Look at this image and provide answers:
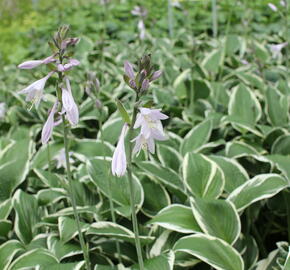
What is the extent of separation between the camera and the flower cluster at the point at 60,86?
4.85 ft

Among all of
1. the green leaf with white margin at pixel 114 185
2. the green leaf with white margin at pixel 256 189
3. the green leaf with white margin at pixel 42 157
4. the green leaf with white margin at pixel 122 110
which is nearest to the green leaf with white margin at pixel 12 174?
the green leaf with white margin at pixel 42 157

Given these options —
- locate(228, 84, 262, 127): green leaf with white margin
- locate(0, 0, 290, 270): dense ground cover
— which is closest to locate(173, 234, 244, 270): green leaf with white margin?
locate(0, 0, 290, 270): dense ground cover

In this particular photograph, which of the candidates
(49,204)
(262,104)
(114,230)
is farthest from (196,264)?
(262,104)

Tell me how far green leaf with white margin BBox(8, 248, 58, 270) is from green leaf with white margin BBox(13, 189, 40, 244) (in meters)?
0.24

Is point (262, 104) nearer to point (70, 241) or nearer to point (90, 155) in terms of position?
point (90, 155)

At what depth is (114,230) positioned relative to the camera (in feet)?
6.63

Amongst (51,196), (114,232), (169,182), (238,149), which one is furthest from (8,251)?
(238,149)

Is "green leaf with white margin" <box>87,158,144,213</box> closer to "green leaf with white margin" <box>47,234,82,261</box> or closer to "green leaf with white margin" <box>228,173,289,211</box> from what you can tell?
"green leaf with white margin" <box>47,234,82,261</box>

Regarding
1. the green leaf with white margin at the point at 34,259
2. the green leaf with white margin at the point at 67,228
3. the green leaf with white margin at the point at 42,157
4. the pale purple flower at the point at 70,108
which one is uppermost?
the pale purple flower at the point at 70,108

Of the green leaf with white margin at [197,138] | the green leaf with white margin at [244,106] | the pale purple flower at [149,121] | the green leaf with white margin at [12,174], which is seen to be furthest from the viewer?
the green leaf with white margin at [244,106]

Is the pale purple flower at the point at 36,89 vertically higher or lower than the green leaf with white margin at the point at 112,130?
higher

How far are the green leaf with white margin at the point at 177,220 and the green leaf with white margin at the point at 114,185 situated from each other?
0.18 m

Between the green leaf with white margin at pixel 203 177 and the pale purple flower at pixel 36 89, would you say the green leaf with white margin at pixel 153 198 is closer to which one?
the green leaf with white margin at pixel 203 177

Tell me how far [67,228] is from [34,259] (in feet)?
0.63
